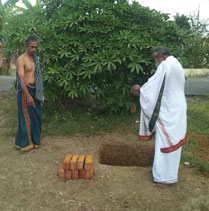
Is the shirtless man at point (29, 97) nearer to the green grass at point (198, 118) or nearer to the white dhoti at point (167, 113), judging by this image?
the white dhoti at point (167, 113)

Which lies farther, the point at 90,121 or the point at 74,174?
the point at 90,121

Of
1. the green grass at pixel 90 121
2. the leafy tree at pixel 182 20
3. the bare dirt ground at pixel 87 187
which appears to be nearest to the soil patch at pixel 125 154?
the bare dirt ground at pixel 87 187

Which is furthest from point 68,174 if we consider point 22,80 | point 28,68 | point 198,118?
point 198,118

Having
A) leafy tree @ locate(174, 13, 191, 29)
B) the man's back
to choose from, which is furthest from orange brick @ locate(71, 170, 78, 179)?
leafy tree @ locate(174, 13, 191, 29)

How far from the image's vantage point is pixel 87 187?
127 inches

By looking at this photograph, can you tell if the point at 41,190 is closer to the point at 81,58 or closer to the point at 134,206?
the point at 134,206

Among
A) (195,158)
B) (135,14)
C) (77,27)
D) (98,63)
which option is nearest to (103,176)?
(195,158)

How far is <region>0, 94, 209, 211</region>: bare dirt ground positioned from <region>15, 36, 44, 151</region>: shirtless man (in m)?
0.24

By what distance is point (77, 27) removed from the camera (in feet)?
16.8

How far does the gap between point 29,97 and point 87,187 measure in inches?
62.3

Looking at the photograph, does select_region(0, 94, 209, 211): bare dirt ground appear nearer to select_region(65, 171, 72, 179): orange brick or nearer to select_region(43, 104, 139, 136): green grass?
select_region(65, 171, 72, 179): orange brick

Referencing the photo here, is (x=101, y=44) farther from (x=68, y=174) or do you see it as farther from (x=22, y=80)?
(x=68, y=174)

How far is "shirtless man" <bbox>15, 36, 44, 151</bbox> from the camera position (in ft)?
13.3

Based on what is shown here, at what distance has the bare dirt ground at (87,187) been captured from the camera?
9.52 ft
